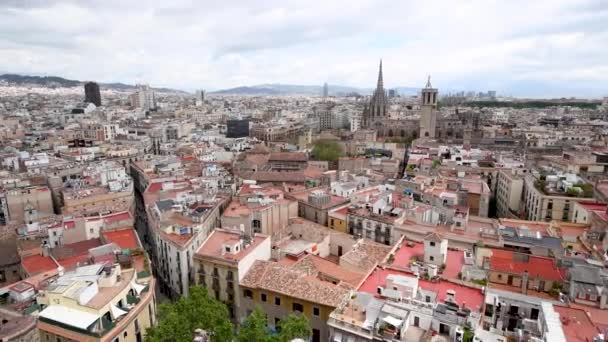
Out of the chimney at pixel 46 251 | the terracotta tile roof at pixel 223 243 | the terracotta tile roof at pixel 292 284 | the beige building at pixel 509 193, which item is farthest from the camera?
the beige building at pixel 509 193

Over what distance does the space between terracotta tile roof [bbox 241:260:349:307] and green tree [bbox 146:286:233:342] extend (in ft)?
21.3

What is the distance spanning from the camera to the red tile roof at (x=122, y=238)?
37250 millimetres

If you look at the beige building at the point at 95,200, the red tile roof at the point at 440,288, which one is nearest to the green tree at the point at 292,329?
the red tile roof at the point at 440,288

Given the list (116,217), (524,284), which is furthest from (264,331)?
(116,217)

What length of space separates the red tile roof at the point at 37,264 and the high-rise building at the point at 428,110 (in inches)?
3775

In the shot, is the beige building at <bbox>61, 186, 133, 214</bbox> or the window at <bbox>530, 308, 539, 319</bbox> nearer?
the window at <bbox>530, 308, 539, 319</bbox>

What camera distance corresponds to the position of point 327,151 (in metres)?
85.4

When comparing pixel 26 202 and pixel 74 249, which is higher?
pixel 26 202

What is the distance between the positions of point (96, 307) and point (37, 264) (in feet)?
47.5

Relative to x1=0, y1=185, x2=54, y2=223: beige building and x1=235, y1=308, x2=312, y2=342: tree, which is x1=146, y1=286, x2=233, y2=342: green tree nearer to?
x1=235, y1=308, x2=312, y2=342: tree

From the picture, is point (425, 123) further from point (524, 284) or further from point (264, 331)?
point (264, 331)

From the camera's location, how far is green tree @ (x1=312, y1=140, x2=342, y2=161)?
84188 mm

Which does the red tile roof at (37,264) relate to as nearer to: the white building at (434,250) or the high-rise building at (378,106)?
the white building at (434,250)

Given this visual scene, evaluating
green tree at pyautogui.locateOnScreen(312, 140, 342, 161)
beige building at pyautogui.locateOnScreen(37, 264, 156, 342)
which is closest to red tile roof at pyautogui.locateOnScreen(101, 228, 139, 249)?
beige building at pyautogui.locateOnScreen(37, 264, 156, 342)
